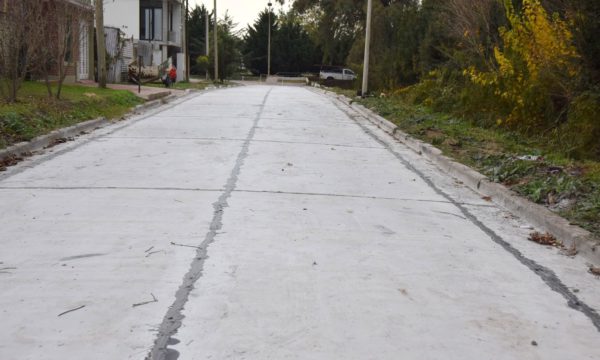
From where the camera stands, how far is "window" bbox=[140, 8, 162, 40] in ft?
172

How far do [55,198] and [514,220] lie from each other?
16.6 ft

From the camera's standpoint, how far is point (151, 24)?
5259cm

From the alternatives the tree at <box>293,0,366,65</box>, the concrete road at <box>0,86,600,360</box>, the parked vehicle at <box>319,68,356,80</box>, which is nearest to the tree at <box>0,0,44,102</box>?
the concrete road at <box>0,86,600,360</box>

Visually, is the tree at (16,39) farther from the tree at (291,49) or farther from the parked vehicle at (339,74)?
the tree at (291,49)

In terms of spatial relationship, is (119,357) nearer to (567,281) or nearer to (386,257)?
(386,257)

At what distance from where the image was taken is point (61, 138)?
12.0m

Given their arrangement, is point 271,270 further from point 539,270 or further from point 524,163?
point 524,163

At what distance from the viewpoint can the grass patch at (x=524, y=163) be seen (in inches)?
281

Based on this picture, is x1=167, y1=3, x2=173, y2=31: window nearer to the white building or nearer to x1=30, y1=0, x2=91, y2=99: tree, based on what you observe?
the white building

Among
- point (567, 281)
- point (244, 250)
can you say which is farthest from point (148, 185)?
point (567, 281)

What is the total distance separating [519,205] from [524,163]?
2039mm

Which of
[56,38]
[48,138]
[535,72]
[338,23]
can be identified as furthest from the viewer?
[338,23]

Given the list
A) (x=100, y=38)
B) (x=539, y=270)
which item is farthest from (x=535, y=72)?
(x=100, y=38)

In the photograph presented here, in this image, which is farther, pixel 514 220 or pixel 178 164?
pixel 178 164
